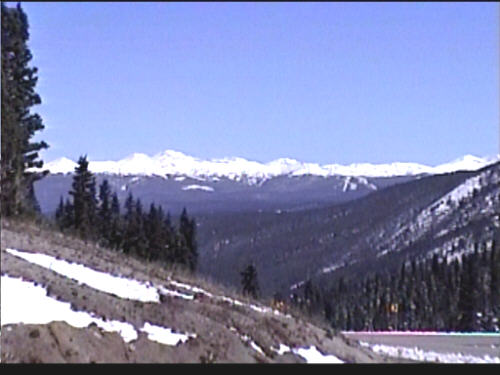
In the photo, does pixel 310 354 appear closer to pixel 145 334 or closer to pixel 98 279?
pixel 145 334

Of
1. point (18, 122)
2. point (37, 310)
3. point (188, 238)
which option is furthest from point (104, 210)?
point (37, 310)

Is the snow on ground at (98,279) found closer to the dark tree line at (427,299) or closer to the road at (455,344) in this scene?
the road at (455,344)

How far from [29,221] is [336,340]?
8.95 meters

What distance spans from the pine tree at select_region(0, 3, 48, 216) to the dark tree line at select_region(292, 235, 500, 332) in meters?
15.2

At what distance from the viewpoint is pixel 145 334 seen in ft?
23.3

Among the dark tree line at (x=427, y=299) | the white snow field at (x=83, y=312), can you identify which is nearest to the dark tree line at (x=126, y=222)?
the dark tree line at (x=427, y=299)

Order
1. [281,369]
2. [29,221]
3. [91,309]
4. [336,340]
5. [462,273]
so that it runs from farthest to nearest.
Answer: [462,273], [29,221], [336,340], [91,309], [281,369]

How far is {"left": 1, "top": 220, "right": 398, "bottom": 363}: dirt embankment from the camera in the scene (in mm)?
5133

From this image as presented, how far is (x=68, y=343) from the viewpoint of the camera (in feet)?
17.7

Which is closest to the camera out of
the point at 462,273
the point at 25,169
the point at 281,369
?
the point at 281,369

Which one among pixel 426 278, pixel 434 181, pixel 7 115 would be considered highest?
pixel 434 181

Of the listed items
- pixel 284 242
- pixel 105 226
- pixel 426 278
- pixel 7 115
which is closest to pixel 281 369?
pixel 7 115

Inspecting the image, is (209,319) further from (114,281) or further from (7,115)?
(7,115)

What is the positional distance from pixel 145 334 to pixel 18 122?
1265 centimetres
